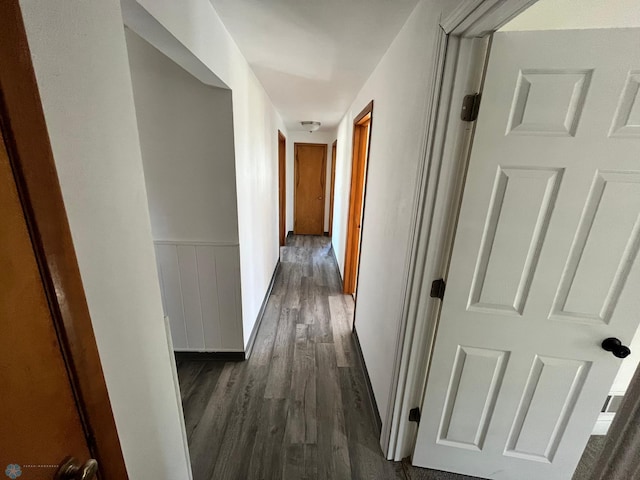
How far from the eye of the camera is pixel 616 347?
1030 mm

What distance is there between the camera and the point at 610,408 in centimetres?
151

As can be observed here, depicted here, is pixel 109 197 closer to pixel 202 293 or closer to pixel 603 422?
pixel 202 293

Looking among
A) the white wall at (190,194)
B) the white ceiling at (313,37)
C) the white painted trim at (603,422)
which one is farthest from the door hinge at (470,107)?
the white painted trim at (603,422)

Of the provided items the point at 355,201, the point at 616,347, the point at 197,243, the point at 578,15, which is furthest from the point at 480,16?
the point at 355,201

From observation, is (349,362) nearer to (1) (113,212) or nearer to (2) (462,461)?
(2) (462,461)

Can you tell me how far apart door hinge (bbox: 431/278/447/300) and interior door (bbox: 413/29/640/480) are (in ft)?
0.11

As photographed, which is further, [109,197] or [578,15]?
[578,15]

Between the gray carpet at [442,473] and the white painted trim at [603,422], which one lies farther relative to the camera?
the white painted trim at [603,422]

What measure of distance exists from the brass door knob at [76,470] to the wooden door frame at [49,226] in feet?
0.09

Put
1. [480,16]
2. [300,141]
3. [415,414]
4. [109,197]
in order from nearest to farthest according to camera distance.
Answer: [109,197] < [480,16] < [415,414] < [300,141]

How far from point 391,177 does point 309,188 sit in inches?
170

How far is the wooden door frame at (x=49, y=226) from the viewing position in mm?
393

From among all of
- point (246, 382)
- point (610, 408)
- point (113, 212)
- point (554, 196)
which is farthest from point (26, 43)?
point (610, 408)

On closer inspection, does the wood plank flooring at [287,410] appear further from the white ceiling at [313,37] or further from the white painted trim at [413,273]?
the white ceiling at [313,37]
